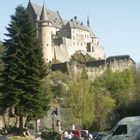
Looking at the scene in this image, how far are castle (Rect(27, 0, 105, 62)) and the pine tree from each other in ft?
288

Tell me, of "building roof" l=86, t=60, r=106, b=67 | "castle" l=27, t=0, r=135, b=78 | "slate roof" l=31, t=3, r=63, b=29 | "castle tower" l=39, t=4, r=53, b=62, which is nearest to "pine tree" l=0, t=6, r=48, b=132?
"castle" l=27, t=0, r=135, b=78

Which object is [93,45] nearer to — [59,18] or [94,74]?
[59,18]

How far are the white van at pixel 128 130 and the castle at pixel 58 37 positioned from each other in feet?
395

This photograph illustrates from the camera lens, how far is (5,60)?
57562 millimetres

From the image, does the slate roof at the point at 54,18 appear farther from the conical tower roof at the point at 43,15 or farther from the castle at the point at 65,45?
the conical tower roof at the point at 43,15

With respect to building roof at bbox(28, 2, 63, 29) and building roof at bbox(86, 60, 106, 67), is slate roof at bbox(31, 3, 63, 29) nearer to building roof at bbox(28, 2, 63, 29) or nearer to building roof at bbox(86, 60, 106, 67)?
building roof at bbox(28, 2, 63, 29)

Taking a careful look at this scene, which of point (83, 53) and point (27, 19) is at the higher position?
point (83, 53)

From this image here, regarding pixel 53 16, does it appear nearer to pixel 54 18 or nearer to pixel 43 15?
pixel 54 18

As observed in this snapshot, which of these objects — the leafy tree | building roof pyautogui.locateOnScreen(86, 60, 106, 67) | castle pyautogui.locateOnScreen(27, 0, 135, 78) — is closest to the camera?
the leafy tree

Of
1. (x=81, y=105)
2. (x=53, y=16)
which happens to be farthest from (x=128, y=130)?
(x=53, y=16)

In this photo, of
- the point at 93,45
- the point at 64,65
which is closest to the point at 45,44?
the point at 64,65

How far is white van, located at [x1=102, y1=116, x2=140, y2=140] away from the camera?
971 inches

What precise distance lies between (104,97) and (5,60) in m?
37.9

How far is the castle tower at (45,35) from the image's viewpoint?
155500 mm
